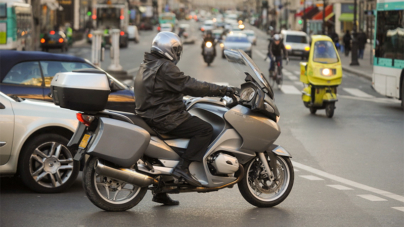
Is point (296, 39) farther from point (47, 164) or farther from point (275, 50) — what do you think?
point (47, 164)

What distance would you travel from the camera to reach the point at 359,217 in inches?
258

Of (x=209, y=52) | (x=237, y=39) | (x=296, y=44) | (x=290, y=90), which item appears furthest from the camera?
(x=296, y=44)

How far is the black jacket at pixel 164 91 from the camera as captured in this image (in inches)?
250

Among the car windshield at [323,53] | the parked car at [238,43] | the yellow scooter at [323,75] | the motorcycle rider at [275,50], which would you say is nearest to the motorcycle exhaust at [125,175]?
the yellow scooter at [323,75]

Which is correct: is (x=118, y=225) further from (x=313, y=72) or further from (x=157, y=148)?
(x=313, y=72)

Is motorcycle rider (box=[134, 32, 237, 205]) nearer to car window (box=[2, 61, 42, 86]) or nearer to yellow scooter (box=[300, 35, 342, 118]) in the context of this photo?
car window (box=[2, 61, 42, 86])

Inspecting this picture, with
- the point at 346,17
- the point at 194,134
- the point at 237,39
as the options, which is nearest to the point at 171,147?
the point at 194,134

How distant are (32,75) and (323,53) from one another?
7.76 metres

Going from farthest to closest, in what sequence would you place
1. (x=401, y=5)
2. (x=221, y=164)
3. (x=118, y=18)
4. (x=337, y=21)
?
(x=337, y=21) → (x=118, y=18) → (x=401, y=5) → (x=221, y=164)

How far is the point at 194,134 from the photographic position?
21.1ft

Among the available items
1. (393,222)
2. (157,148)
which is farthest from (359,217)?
(157,148)

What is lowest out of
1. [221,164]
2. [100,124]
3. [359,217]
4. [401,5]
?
[359,217]

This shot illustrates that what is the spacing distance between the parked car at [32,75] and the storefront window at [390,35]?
29.8ft

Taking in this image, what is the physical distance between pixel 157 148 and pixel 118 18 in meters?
54.0
